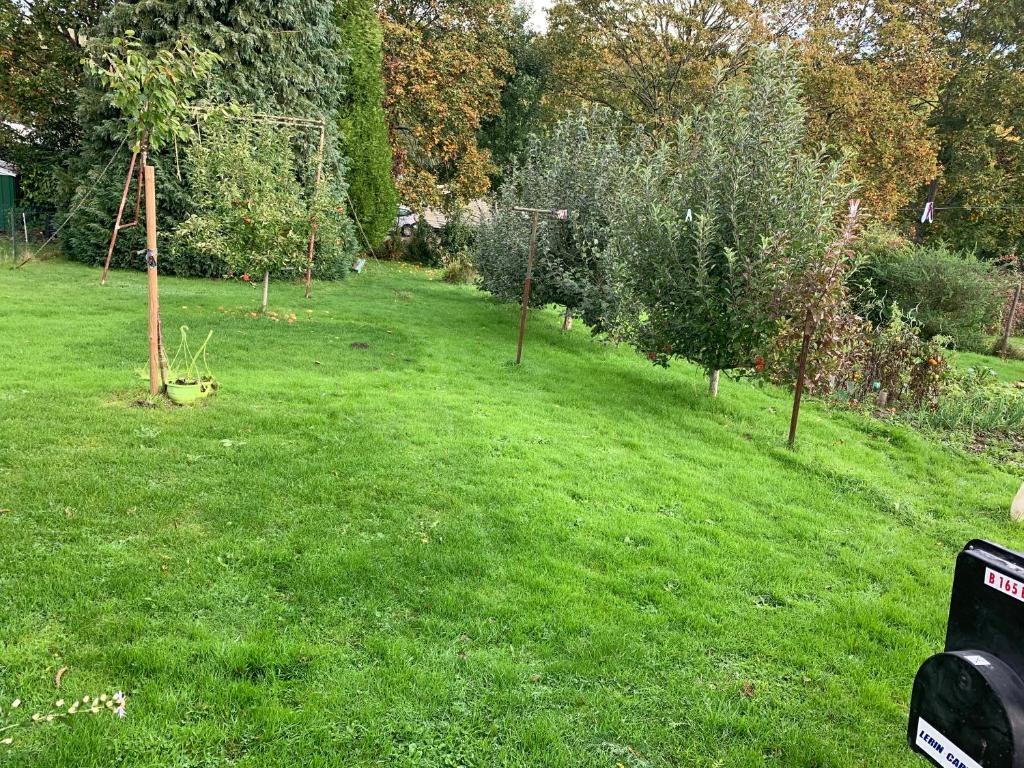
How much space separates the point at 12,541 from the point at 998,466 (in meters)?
8.14

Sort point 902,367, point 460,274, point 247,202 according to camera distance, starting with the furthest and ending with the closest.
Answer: point 460,274 → point 247,202 → point 902,367

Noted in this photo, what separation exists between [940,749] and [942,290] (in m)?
16.1

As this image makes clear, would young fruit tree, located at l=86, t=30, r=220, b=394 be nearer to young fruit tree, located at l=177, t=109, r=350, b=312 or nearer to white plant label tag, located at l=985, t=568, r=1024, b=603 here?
young fruit tree, located at l=177, t=109, r=350, b=312

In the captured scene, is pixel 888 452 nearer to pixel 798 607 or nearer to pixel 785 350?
pixel 785 350

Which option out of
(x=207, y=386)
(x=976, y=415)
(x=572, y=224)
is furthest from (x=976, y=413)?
(x=207, y=386)

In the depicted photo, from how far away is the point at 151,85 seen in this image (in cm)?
505

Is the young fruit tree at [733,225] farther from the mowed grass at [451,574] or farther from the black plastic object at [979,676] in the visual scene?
the black plastic object at [979,676]

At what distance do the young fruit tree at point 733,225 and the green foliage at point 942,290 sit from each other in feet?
27.6

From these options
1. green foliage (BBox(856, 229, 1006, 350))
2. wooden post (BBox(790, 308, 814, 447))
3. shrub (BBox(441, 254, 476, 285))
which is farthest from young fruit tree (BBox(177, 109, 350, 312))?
green foliage (BBox(856, 229, 1006, 350))

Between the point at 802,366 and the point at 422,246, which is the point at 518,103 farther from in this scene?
the point at 802,366

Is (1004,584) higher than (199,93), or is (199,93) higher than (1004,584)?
(199,93)

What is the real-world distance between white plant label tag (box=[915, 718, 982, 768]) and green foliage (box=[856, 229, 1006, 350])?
14.9m

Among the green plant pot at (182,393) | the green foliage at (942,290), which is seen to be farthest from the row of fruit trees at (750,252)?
the green foliage at (942,290)

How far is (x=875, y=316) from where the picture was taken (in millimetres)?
15812
